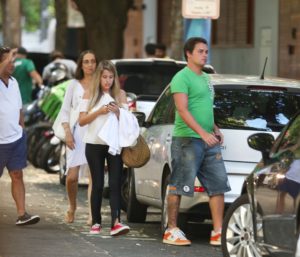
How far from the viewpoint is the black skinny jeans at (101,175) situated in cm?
1212

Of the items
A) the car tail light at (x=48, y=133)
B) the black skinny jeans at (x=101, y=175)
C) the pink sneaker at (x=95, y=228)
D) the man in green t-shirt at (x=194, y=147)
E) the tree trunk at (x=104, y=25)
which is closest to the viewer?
the man in green t-shirt at (x=194, y=147)

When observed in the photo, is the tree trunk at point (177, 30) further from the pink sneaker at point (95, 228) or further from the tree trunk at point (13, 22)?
the tree trunk at point (13, 22)

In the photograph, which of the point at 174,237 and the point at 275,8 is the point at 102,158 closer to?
the point at 174,237

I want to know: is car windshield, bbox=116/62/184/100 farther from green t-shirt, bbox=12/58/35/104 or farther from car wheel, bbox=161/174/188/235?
green t-shirt, bbox=12/58/35/104

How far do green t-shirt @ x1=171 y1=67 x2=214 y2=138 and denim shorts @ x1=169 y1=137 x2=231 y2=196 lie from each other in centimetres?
11

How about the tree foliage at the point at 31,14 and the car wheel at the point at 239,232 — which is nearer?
the car wheel at the point at 239,232

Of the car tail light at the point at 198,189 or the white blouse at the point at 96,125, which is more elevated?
the white blouse at the point at 96,125

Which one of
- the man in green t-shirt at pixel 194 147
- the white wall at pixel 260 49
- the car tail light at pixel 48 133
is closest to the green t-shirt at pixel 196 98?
the man in green t-shirt at pixel 194 147

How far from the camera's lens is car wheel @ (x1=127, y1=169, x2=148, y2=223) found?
13586mm

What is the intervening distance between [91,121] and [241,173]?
5.71ft

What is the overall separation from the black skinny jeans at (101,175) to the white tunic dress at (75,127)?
0.86 metres

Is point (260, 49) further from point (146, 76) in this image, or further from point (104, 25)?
point (146, 76)

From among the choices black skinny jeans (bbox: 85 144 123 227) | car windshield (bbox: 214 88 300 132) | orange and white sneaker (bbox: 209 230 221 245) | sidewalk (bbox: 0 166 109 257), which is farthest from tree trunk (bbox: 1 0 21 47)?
orange and white sneaker (bbox: 209 230 221 245)

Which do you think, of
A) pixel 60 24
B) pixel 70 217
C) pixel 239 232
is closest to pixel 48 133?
pixel 70 217
